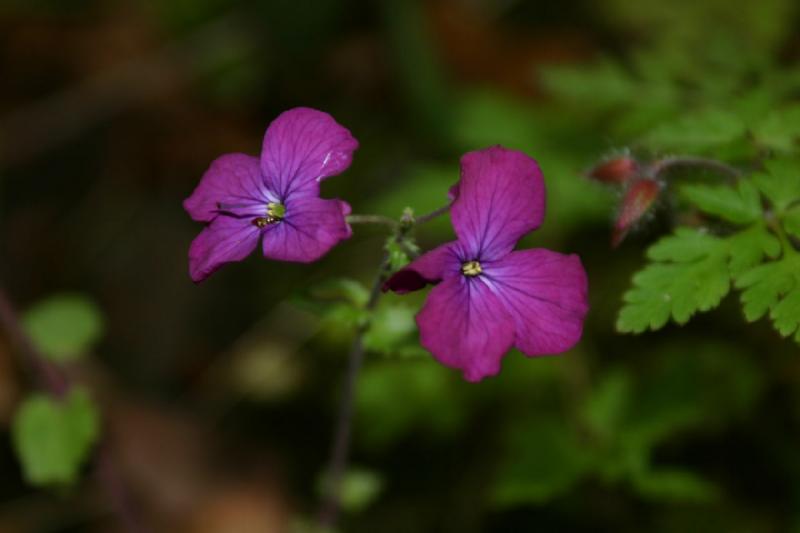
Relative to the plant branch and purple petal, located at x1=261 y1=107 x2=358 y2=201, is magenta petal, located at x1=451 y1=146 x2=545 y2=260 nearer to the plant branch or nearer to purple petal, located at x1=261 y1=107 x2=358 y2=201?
the plant branch

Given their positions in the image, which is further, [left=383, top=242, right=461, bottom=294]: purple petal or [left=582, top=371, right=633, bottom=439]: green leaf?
[left=582, top=371, right=633, bottom=439]: green leaf

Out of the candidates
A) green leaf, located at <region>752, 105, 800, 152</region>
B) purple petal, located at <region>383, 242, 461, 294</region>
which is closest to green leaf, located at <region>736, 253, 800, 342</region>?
green leaf, located at <region>752, 105, 800, 152</region>

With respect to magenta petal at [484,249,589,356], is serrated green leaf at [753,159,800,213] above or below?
above

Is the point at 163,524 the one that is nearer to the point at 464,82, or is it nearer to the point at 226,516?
the point at 226,516

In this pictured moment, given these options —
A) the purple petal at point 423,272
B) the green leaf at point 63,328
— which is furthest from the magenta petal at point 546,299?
the green leaf at point 63,328

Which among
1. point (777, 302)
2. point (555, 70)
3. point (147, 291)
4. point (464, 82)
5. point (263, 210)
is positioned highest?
point (464, 82)

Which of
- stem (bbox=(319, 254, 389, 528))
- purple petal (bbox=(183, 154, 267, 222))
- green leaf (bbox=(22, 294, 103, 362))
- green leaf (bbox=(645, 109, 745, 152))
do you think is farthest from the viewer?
green leaf (bbox=(22, 294, 103, 362))

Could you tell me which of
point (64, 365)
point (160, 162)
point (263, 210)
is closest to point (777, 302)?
point (263, 210)
